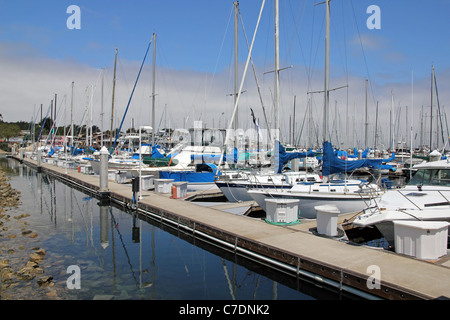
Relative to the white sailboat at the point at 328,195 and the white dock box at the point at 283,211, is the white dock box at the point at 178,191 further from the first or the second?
the white dock box at the point at 283,211

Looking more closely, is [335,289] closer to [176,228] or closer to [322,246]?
[322,246]

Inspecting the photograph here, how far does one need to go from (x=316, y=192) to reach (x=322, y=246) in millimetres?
5154

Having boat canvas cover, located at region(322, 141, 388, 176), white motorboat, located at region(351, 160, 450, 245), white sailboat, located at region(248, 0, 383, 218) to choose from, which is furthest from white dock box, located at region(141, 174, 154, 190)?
white motorboat, located at region(351, 160, 450, 245)

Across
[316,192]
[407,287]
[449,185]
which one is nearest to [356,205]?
[316,192]

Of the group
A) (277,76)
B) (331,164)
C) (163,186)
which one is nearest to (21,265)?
(163,186)

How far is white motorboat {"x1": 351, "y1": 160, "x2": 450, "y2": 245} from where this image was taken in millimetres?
10938

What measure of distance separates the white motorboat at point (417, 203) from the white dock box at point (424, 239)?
1.43m

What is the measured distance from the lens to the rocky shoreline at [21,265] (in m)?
8.79

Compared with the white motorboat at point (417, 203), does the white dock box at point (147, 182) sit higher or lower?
lower

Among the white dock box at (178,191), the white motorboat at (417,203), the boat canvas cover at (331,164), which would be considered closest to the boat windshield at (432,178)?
the white motorboat at (417,203)

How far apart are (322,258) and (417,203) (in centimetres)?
544

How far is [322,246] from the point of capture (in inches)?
407

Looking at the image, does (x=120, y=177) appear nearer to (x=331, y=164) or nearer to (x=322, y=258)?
(x=331, y=164)

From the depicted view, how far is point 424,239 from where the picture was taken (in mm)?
9000
